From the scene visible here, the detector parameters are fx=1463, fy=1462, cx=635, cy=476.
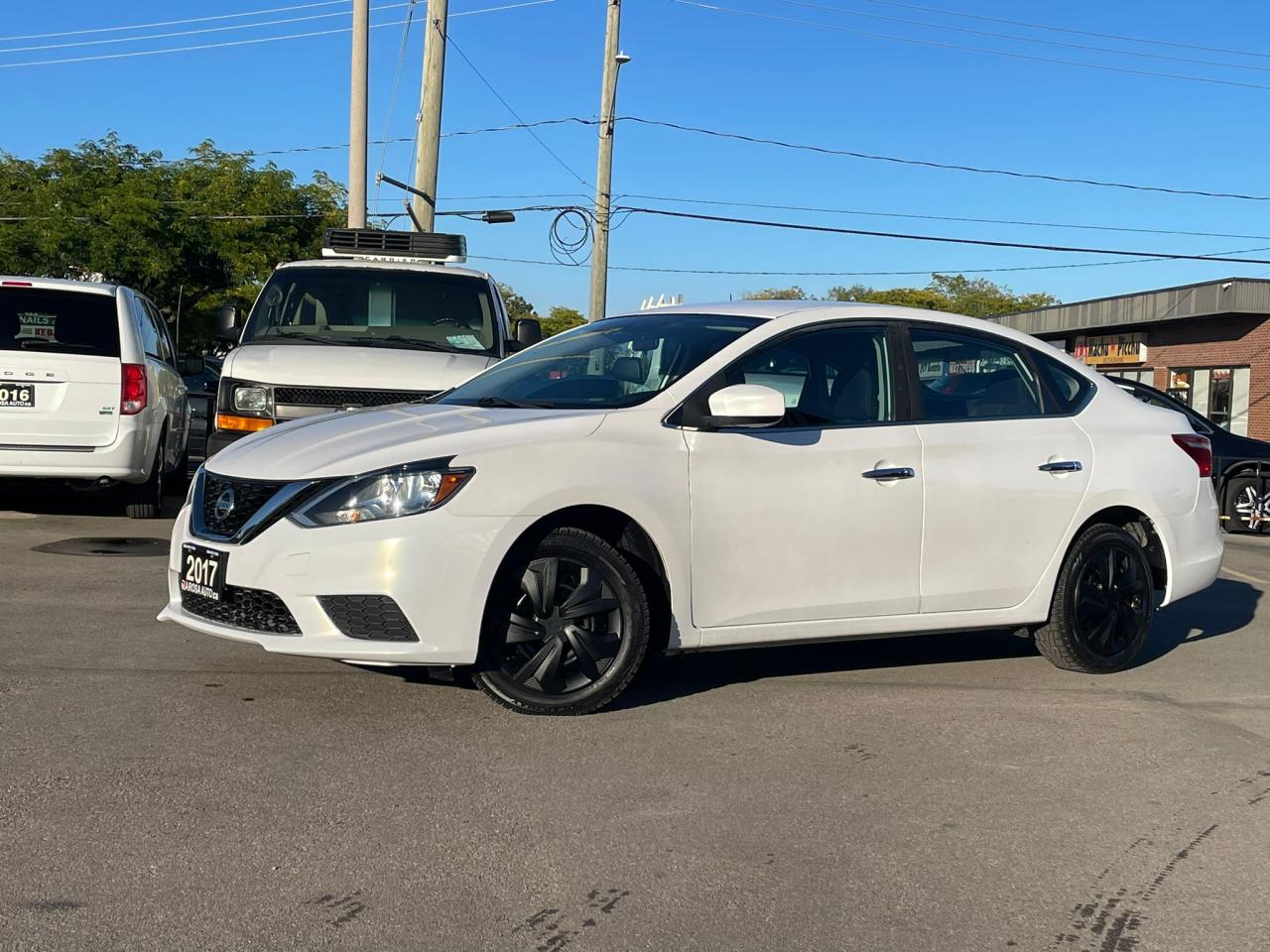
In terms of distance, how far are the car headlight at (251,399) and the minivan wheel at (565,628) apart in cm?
496

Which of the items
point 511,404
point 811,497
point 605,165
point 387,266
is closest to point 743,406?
point 811,497

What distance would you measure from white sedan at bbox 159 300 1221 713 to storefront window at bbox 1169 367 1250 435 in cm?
3181

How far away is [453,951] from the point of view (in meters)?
3.44

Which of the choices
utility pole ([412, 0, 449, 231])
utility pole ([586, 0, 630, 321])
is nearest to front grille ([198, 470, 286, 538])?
utility pole ([412, 0, 449, 231])

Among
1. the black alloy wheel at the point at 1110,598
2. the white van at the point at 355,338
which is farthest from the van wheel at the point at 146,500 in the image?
the black alloy wheel at the point at 1110,598

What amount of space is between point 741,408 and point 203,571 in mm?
2130

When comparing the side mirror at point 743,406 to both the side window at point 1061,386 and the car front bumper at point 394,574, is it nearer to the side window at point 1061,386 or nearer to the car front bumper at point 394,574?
the car front bumper at point 394,574

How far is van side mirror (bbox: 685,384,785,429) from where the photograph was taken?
219 inches

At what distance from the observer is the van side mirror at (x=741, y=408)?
5.57 m

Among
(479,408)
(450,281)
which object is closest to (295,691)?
(479,408)

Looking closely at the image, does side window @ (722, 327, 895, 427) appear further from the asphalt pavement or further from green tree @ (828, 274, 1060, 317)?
green tree @ (828, 274, 1060, 317)

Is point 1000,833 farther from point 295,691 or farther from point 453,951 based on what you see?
point 295,691

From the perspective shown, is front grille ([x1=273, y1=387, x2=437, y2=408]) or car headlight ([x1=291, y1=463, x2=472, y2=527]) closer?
car headlight ([x1=291, y1=463, x2=472, y2=527])

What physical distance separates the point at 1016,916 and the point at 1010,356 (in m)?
3.58
